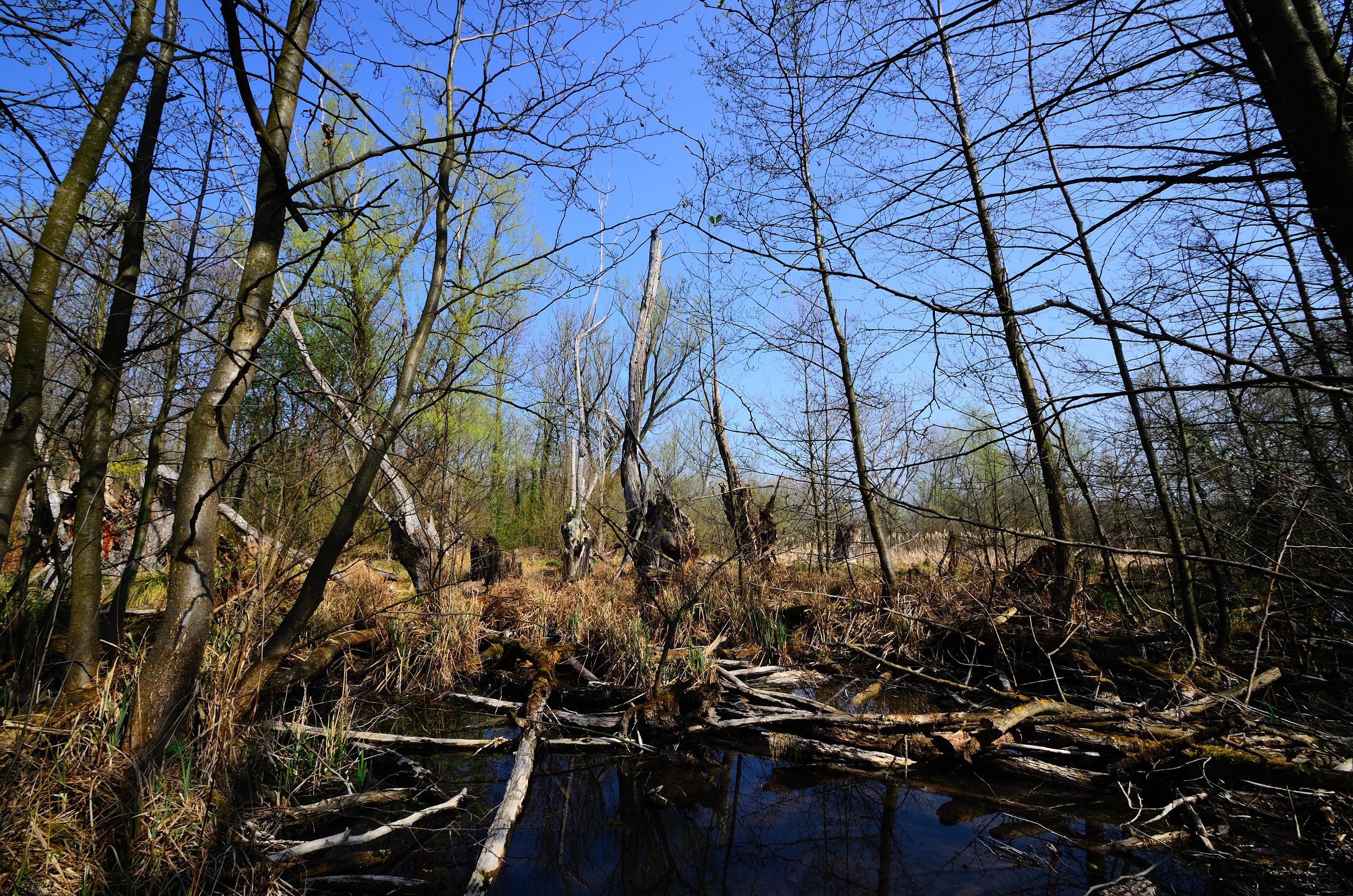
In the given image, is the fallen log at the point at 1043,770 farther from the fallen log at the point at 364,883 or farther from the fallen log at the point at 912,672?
the fallen log at the point at 364,883

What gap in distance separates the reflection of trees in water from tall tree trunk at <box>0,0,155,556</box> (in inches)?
114

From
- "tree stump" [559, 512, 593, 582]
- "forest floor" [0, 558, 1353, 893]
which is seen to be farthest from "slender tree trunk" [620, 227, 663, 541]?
"forest floor" [0, 558, 1353, 893]

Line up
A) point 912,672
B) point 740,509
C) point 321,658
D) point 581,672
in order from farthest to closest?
point 740,509, point 581,672, point 912,672, point 321,658

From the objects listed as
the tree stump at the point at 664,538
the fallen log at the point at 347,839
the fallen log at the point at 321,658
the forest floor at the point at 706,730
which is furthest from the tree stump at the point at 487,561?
the fallen log at the point at 347,839

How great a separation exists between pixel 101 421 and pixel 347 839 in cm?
263

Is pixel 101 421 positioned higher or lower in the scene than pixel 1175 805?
higher

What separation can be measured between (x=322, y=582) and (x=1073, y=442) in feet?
16.9

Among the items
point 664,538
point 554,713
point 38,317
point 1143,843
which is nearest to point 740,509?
point 664,538

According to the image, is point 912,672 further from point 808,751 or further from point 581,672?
point 581,672

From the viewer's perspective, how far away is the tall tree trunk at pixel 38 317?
307 centimetres

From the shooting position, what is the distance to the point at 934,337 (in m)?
2.40

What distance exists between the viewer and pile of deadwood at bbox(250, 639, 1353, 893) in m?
3.10

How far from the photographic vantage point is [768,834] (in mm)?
3465

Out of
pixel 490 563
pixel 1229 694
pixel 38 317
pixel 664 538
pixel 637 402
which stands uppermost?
pixel 637 402
